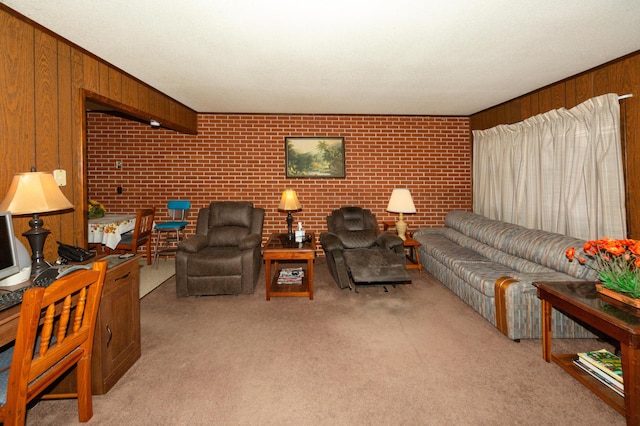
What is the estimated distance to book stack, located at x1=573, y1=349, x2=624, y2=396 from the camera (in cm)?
181

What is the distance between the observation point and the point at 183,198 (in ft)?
17.4

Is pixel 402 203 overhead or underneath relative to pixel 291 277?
overhead

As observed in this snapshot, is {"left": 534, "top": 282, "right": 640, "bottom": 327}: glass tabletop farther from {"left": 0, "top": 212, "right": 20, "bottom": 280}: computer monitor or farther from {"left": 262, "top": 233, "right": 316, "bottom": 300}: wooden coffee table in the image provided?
{"left": 0, "top": 212, "right": 20, "bottom": 280}: computer monitor

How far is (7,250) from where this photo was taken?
5.58 ft

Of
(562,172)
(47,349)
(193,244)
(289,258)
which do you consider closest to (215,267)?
(193,244)

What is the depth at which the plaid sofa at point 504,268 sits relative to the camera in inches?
98.5

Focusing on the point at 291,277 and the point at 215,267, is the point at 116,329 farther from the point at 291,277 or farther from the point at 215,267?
the point at 291,277

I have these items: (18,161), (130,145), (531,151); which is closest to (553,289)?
(531,151)

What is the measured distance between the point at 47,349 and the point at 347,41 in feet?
9.31

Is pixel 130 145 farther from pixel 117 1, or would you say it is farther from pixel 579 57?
pixel 579 57

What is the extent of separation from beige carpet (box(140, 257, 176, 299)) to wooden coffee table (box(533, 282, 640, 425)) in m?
4.04

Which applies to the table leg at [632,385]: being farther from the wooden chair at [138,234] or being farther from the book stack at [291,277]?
the wooden chair at [138,234]

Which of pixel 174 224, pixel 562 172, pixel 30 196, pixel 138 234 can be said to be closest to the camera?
pixel 30 196

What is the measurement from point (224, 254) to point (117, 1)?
2.49 metres
